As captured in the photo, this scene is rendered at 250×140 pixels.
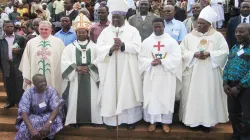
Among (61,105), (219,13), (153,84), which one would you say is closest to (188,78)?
(153,84)

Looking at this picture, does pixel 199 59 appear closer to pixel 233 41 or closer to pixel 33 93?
pixel 233 41

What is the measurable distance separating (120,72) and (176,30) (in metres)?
1.73

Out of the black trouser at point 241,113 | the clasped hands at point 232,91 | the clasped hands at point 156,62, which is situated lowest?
the black trouser at point 241,113

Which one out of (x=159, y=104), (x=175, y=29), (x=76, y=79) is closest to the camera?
(x=159, y=104)

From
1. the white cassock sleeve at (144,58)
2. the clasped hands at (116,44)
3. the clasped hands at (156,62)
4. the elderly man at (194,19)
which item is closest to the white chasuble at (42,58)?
the clasped hands at (116,44)

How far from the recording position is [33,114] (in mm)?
6359

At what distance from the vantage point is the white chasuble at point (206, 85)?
626cm

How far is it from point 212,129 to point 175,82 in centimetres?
116

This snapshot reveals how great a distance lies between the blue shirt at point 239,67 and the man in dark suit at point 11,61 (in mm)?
4284

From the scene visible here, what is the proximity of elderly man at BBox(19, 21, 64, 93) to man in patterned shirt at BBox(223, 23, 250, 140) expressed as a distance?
3.35 metres

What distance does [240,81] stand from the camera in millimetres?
5422

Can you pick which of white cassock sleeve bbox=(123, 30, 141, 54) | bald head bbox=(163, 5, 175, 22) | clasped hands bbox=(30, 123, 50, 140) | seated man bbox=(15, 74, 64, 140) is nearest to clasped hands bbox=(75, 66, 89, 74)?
seated man bbox=(15, 74, 64, 140)

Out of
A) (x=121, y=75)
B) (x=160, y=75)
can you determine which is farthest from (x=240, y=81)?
(x=121, y=75)

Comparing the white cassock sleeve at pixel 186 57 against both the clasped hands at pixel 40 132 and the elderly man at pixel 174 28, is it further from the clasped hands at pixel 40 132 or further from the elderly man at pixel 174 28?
the clasped hands at pixel 40 132
